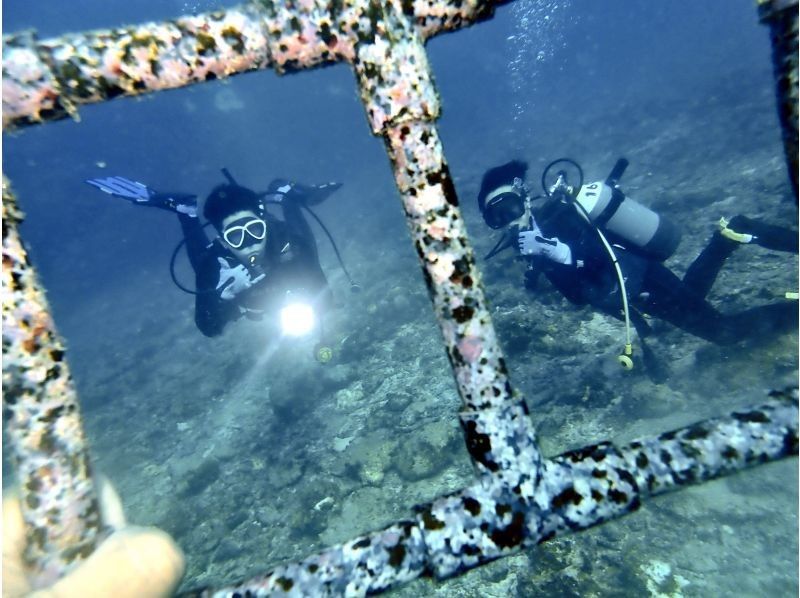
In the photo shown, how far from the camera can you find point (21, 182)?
43.9 m

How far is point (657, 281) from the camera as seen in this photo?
6.13m

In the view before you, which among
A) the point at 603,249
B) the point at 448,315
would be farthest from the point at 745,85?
the point at 448,315

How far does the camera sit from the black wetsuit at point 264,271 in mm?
7523

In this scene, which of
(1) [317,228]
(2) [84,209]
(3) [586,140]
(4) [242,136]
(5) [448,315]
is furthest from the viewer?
(4) [242,136]

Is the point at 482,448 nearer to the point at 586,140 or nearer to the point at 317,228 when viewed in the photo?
the point at 586,140

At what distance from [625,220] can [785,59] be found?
18.3ft

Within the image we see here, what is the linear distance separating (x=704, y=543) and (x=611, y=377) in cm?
259

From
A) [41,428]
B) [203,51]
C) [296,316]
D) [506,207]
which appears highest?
[203,51]

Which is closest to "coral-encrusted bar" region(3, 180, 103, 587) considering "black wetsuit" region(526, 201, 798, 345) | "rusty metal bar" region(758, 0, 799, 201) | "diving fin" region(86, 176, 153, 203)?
"rusty metal bar" region(758, 0, 799, 201)

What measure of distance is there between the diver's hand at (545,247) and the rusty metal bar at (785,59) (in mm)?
4931

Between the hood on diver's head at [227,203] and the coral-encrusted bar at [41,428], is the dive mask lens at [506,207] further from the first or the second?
the coral-encrusted bar at [41,428]

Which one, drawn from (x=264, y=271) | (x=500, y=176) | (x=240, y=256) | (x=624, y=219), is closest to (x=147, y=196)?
(x=240, y=256)

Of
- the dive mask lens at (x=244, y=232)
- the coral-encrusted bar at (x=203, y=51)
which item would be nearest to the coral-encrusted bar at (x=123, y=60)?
the coral-encrusted bar at (x=203, y=51)

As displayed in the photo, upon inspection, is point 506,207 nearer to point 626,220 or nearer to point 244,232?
point 626,220
